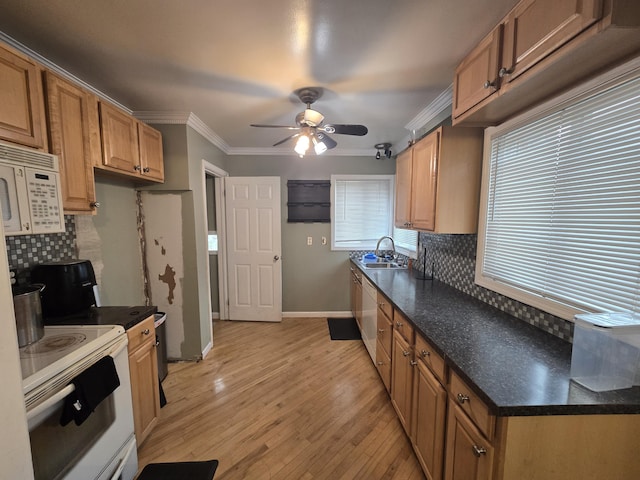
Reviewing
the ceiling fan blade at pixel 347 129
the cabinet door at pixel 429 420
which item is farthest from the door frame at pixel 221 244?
the cabinet door at pixel 429 420

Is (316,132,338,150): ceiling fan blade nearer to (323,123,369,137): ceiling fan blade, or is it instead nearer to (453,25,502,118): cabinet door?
(323,123,369,137): ceiling fan blade

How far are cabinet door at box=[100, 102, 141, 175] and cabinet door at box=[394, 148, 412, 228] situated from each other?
7.96 ft

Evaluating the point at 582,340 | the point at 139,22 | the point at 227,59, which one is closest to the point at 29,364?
the point at 139,22

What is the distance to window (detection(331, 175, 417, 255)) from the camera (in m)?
3.79

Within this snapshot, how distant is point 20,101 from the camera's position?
128 centimetres

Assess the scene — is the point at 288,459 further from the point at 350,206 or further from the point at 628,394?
the point at 350,206

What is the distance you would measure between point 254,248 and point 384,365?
7.60 ft

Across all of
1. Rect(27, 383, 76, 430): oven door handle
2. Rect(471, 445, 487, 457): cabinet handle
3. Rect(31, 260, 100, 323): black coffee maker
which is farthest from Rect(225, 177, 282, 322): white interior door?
Rect(471, 445, 487, 457): cabinet handle

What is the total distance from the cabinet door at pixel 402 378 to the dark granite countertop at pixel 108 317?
5.77 ft

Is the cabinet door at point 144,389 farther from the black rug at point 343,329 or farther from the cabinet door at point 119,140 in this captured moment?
the black rug at point 343,329

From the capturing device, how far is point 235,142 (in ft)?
11.0

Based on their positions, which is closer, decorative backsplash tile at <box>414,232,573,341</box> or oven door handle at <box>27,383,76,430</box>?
oven door handle at <box>27,383,76,430</box>

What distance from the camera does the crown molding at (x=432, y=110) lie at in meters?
2.09

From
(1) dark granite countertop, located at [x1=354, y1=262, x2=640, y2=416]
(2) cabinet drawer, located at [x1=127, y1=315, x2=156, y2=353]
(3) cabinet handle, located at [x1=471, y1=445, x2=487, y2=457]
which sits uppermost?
(1) dark granite countertop, located at [x1=354, y1=262, x2=640, y2=416]
